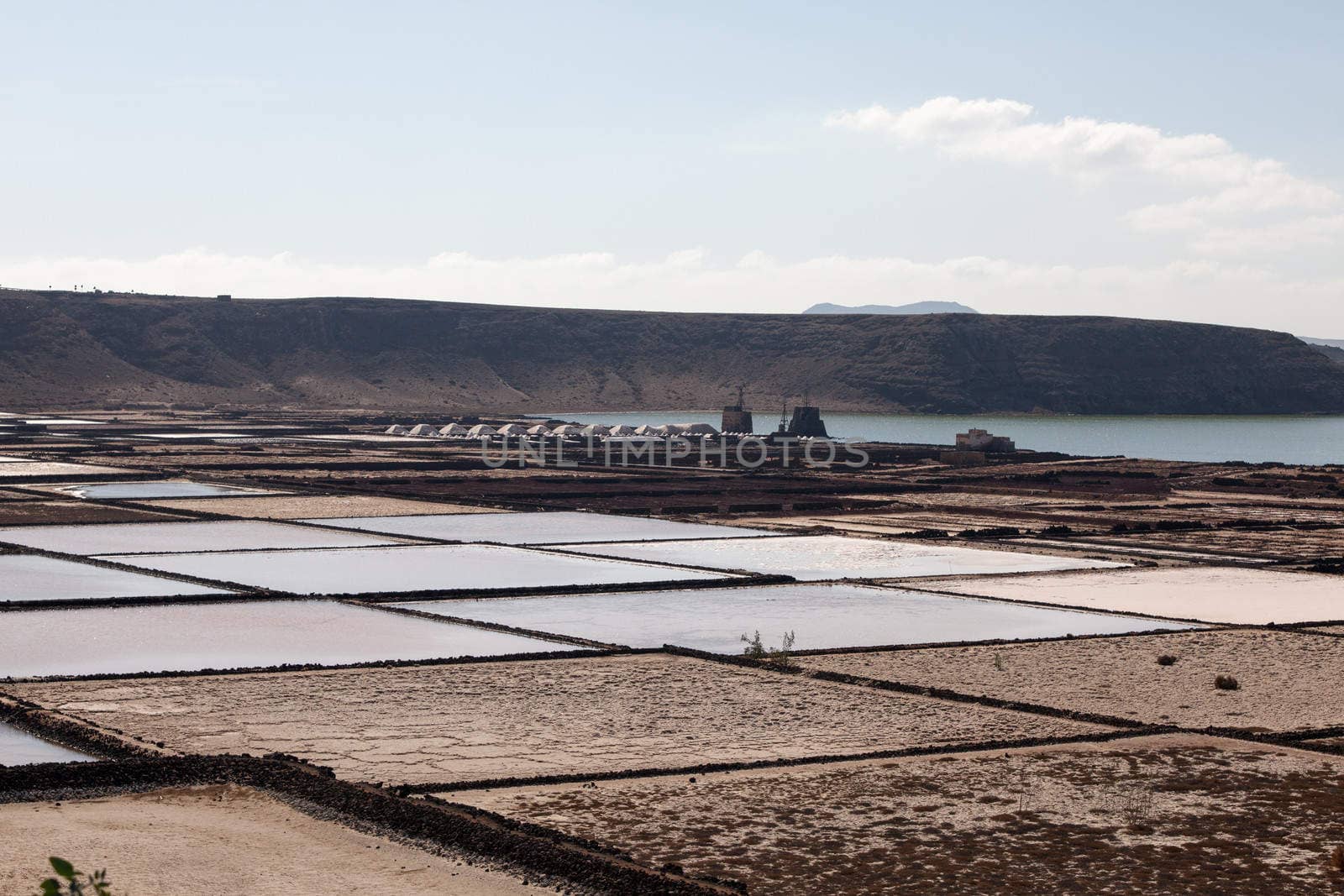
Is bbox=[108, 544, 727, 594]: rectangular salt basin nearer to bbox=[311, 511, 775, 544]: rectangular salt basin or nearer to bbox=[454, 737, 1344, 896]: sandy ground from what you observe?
bbox=[311, 511, 775, 544]: rectangular salt basin

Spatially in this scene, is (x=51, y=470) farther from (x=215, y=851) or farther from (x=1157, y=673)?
(x=215, y=851)

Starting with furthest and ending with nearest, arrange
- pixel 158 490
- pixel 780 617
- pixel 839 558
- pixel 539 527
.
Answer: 1. pixel 158 490
2. pixel 539 527
3. pixel 839 558
4. pixel 780 617

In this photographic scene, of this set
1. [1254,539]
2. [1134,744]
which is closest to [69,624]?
[1134,744]

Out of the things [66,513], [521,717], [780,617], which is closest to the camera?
[521,717]

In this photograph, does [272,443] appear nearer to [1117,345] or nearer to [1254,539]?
[1254,539]

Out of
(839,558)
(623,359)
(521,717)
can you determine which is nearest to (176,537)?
(839,558)

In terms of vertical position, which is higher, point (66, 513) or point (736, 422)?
point (736, 422)

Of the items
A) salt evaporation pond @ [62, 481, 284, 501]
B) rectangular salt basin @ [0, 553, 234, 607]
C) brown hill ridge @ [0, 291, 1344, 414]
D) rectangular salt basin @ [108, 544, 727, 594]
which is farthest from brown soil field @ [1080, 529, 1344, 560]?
brown hill ridge @ [0, 291, 1344, 414]
